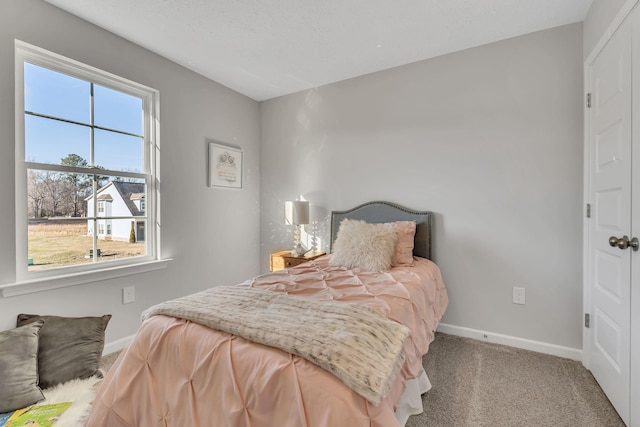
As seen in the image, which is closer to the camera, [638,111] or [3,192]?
[638,111]

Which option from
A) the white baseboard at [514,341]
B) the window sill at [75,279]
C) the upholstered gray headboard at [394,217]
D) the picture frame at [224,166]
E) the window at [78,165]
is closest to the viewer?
the window sill at [75,279]

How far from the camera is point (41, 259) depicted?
2.02m

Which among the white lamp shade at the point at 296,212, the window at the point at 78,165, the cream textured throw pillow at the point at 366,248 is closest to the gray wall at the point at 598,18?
the cream textured throw pillow at the point at 366,248

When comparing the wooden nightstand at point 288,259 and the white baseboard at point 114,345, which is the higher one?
the wooden nightstand at point 288,259

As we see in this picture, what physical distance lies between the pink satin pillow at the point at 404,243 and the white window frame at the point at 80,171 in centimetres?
207

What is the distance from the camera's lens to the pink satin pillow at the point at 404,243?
2.41 metres

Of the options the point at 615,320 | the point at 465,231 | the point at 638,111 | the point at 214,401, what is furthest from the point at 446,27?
the point at 214,401

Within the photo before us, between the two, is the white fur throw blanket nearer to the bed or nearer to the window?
the bed

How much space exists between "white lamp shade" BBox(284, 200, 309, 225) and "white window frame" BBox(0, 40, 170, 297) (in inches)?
48.8

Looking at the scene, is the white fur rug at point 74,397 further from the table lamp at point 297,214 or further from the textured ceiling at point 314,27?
the textured ceiling at point 314,27

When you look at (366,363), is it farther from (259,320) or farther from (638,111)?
(638,111)

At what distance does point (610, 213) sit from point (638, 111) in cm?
59

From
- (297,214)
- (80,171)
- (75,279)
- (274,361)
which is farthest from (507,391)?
(80,171)

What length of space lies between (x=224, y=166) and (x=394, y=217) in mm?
1928
